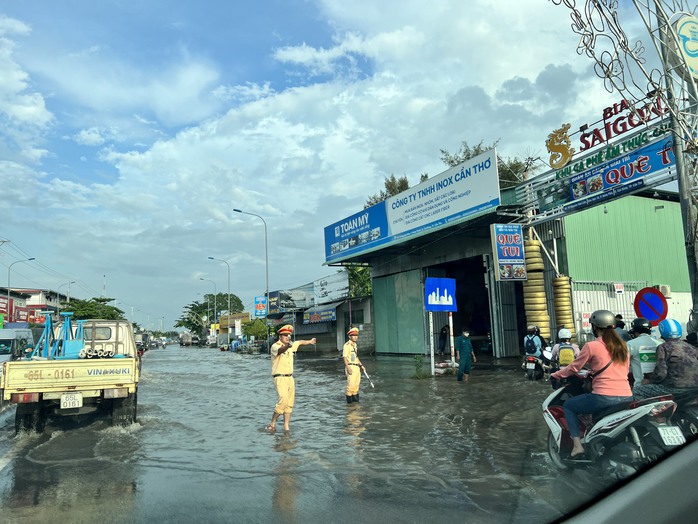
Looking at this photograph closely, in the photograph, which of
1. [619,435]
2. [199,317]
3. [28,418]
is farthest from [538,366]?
[199,317]

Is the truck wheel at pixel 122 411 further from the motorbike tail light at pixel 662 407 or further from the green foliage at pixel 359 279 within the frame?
the green foliage at pixel 359 279

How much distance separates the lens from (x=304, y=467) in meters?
6.32

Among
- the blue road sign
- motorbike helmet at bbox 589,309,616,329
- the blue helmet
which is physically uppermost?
the blue road sign

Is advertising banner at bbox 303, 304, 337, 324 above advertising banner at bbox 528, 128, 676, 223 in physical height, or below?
below

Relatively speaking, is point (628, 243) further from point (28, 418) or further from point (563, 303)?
point (28, 418)

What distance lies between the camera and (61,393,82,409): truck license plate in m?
8.45

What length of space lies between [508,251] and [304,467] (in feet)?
40.5

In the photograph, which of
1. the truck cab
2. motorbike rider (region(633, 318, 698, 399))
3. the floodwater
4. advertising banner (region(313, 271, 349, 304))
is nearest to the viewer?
the floodwater

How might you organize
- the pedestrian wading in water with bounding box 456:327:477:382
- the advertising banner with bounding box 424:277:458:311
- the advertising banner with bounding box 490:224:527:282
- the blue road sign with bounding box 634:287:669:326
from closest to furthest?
1. the blue road sign with bounding box 634:287:669:326
2. the pedestrian wading in water with bounding box 456:327:477:382
3. the advertising banner with bounding box 424:277:458:311
4. the advertising banner with bounding box 490:224:527:282

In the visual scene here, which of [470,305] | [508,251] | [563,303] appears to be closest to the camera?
[508,251]

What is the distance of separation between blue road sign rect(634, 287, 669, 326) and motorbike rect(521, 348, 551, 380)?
5.66 m

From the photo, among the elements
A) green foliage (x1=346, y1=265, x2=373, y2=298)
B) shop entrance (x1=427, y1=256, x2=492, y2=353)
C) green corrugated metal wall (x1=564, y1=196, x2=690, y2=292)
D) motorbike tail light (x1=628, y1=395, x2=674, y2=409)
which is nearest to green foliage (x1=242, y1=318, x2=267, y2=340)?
green foliage (x1=346, y1=265, x2=373, y2=298)

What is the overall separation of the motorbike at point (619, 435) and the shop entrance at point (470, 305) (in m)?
21.6

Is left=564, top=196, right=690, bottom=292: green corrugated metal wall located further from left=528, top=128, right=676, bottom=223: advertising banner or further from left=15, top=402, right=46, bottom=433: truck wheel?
left=15, top=402, right=46, bottom=433: truck wheel
